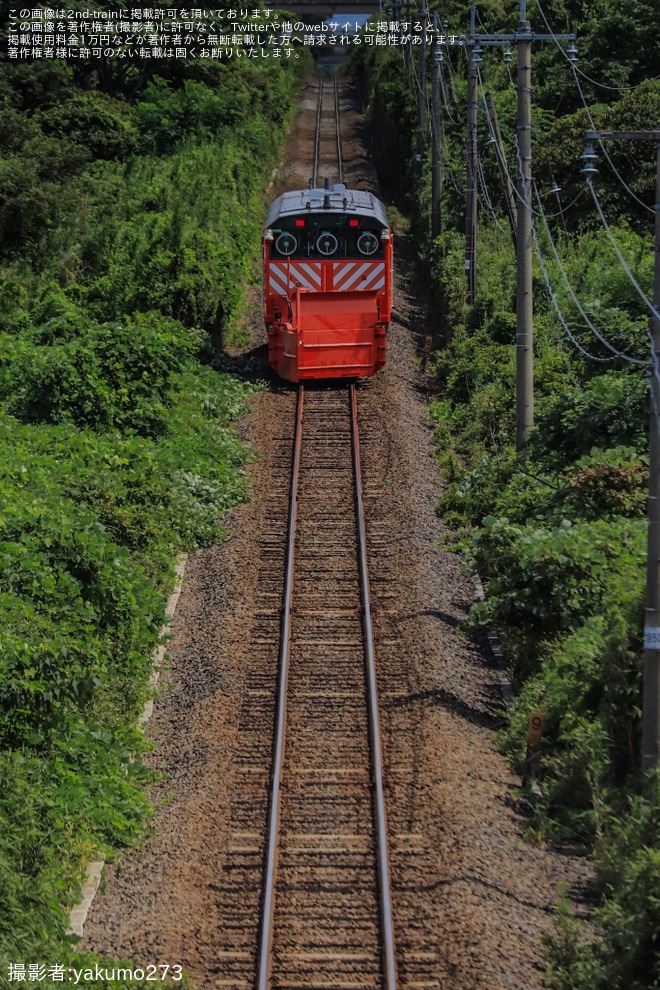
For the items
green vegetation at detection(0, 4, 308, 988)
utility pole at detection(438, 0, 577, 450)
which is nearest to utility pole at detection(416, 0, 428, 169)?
green vegetation at detection(0, 4, 308, 988)

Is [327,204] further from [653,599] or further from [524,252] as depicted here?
[653,599]

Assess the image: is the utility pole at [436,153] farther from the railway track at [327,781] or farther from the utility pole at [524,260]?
the railway track at [327,781]

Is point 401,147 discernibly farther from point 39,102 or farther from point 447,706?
point 447,706

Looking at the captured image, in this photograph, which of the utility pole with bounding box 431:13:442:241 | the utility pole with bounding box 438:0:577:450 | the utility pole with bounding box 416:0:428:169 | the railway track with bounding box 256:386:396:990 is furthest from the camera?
the utility pole with bounding box 416:0:428:169

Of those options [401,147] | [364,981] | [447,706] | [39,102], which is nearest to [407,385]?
[447,706]

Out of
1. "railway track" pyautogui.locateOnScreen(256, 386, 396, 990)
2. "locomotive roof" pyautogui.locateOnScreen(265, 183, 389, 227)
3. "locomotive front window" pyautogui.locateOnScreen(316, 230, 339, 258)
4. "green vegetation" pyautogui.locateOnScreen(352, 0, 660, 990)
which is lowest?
"railway track" pyautogui.locateOnScreen(256, 386, 396, 990)

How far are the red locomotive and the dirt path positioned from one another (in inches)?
161

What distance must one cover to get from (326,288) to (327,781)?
12.7m


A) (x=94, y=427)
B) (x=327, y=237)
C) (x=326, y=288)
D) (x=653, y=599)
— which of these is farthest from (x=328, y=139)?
(x=653, y=599)

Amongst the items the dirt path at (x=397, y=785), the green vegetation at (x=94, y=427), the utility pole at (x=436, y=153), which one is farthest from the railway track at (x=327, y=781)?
the utility pole at (x=436, y=153)

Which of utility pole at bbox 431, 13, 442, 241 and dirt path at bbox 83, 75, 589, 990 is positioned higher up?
utility pole at bbox 431, 13, 442, 241

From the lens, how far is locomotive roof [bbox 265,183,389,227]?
21.5 metres

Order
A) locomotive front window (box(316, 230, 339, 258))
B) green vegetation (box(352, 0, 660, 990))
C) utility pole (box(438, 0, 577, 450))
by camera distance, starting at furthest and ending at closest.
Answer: locomotive front window (box(316, 230, 339, 258)) → utility pole (box(438, 0, 577, 450)) → green vegetation (box(352, 0, 660, 990))

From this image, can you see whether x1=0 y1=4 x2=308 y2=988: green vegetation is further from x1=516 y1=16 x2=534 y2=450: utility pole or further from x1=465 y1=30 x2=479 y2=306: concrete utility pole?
x1=465 y1=30 x2=479 y2=306: concrete utility pole
